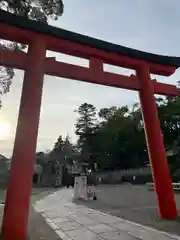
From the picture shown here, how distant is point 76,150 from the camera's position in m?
53.5

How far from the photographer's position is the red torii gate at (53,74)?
500 cm

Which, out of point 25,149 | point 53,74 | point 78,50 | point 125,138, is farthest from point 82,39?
point 125,138

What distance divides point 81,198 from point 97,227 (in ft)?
26.4

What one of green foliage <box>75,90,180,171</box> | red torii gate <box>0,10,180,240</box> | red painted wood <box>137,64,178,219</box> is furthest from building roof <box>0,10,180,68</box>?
green foliage <box>75,90,180,171</box>

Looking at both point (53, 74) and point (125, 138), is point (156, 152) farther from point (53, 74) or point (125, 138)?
point (125, 138)

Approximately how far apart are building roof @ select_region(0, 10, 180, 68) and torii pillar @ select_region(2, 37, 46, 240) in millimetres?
348

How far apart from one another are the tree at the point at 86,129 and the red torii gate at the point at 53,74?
132 feet

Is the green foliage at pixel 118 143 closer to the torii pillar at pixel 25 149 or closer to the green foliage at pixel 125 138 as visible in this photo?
the green foliage at pixel 125 138

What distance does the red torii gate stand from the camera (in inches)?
197

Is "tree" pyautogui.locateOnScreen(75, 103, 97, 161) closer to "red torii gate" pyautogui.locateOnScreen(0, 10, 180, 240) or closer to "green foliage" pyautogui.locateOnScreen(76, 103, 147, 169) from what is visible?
"green foliage" pyautogui.locateOnScreen(76, 103, 147, 169)

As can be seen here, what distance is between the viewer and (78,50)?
671 centimetres

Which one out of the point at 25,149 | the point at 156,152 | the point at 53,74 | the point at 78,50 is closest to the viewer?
the point at 25,149

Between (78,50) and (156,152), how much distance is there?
3.37 meters

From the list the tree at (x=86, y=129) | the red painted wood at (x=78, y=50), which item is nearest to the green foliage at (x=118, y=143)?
the tree at (x=86, y=129)
